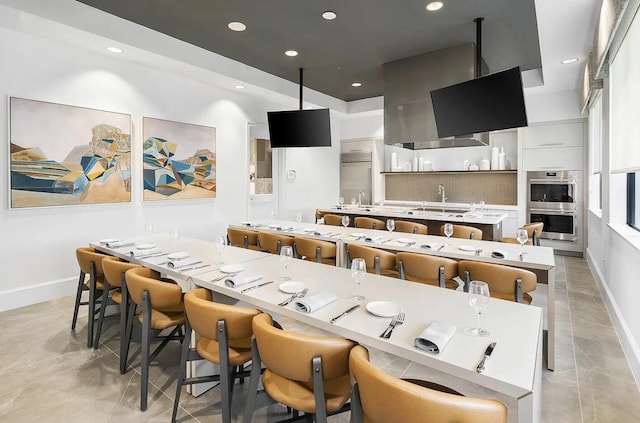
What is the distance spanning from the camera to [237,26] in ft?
13.3

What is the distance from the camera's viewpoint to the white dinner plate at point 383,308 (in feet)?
5.34

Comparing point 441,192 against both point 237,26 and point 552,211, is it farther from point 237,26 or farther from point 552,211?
point 237,26

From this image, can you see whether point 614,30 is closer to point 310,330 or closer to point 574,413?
point 574,413

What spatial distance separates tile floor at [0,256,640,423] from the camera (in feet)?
6.77

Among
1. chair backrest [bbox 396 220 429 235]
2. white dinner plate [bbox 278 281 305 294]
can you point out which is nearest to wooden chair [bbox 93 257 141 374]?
white dinner plate [bbox 278 281 305 294]

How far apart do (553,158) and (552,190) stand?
56 cm

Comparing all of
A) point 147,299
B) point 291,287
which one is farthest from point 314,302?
point 147,299

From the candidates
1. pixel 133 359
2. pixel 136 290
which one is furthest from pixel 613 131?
pixel 133 359

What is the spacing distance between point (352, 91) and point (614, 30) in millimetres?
4763

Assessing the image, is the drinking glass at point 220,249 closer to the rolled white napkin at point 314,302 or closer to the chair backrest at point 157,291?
the chair backrest at point 157,291

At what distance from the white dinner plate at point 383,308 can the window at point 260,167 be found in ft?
15.9

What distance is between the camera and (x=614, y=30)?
2.51 metres

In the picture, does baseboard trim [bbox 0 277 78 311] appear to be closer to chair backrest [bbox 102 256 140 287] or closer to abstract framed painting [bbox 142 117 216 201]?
abstract framed painting [bbox 142 117 216 201]

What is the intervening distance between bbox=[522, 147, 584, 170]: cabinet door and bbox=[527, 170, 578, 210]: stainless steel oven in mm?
105
